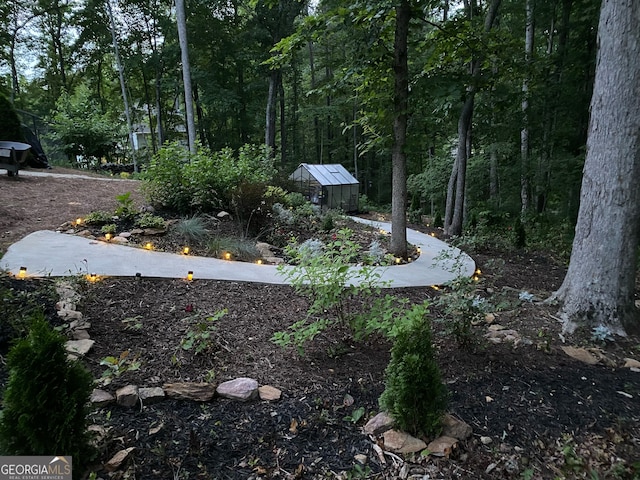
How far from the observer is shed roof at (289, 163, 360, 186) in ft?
36.1

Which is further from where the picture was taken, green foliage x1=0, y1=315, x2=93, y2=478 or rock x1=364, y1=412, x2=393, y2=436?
rock x1=364, y1=412, x2=393, y2=436

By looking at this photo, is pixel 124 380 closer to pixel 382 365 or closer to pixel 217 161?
pixel 382 365

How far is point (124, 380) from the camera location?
215 cm

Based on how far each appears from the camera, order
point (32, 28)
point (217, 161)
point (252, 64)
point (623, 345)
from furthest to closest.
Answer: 1. point (32, 28)
2. point (252, 64)
3. point (217, 161)
4. point (623, 345)

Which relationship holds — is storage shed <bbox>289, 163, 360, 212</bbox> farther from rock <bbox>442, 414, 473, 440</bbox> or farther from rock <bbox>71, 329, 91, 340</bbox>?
rock <bbox>442, 414, 473, 440</bbox>

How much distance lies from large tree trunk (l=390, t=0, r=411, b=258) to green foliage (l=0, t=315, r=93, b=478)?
4.50 metres

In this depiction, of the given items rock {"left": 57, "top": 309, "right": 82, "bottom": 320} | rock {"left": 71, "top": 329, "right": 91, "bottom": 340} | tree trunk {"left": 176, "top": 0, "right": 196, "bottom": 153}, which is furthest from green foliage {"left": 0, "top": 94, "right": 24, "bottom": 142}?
rock {"left": 71, "top": 329, "right": 91, "bottom": 340}

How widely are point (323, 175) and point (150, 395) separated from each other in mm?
9661

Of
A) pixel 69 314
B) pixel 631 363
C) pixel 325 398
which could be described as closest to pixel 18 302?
pixel 69 314

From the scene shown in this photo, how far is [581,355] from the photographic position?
2650mm

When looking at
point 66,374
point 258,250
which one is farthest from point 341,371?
point 258,250

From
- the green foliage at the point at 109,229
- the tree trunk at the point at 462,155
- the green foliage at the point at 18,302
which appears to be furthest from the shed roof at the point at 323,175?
the green foliage at the point at 18,302

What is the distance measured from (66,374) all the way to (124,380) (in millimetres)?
754

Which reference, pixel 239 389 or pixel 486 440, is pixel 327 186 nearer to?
pixel 239 389
